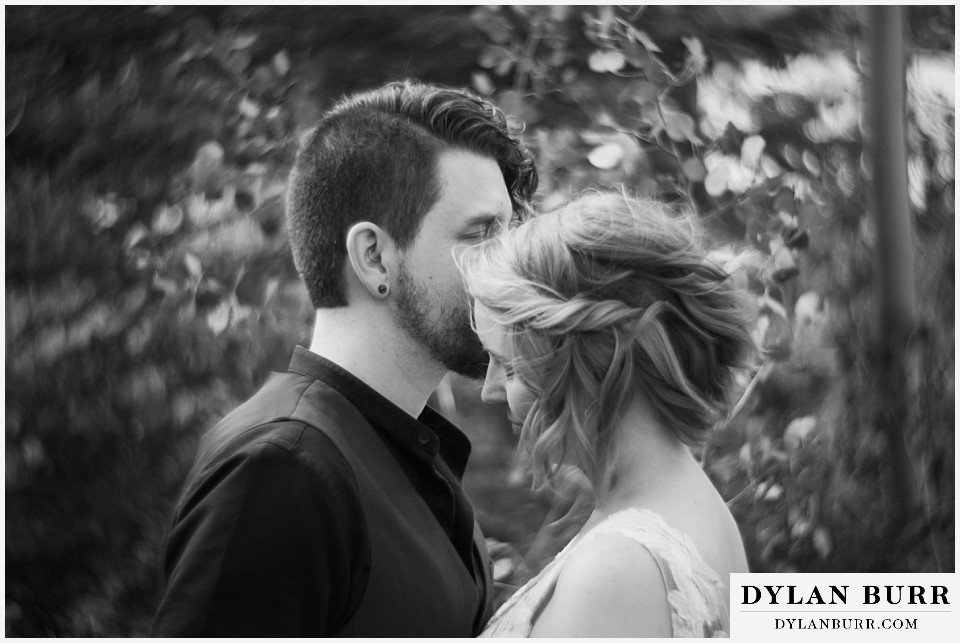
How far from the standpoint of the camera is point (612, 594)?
115 cm

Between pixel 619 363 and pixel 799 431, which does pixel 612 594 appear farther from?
pixel 799 431

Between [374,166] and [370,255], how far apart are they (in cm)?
Answer: 17

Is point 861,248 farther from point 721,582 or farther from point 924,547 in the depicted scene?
point 721,582

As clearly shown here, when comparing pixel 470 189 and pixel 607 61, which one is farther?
pixel 607 61

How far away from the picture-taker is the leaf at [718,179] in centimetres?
216

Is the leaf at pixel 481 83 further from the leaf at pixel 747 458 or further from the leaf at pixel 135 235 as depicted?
the leaf at pixel 747 458

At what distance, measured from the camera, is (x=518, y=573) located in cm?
221

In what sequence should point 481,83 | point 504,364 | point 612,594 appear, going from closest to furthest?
1. point 612,594
2. point 504,364
3. point 481,83

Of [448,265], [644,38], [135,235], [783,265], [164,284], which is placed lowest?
[783,265]

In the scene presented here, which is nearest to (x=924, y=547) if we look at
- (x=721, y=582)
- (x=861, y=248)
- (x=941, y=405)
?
(x=941, y=405)

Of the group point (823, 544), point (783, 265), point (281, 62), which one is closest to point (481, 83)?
point (281, 62)

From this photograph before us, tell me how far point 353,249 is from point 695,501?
0.74 metres

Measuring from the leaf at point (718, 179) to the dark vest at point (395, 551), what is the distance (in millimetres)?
1063

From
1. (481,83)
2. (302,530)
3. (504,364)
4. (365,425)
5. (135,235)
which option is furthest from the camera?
(481,83)
